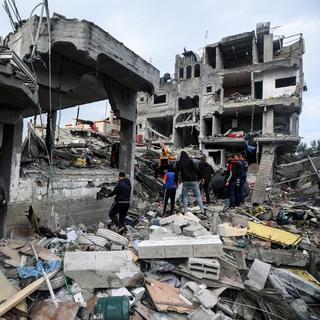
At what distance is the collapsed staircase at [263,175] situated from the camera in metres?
12.4

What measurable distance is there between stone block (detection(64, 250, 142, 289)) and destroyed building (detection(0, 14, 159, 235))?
8.09 ft

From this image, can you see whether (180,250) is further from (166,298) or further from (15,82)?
(15,82)

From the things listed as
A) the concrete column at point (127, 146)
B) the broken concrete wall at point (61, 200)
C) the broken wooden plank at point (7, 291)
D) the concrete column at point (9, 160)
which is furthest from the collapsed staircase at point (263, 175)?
the broken wooden plank at point (7, 291)

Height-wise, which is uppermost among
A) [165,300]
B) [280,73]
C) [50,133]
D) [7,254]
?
[280,73]

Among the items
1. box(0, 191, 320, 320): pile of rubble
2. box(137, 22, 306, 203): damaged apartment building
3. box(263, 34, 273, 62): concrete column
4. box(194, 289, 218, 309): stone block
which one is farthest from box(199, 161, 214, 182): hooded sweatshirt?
box(263, 34, 273, 62): concrete column

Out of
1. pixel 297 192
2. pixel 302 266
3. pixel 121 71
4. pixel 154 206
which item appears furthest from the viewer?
pixel 297 192

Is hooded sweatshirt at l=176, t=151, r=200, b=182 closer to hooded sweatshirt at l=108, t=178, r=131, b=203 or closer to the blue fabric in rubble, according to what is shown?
hooded sweatshirt at l=108, t=178, r=131, b=203

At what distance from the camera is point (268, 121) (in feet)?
84.8

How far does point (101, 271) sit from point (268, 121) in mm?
24191

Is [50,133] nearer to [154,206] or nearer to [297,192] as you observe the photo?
[154,206]

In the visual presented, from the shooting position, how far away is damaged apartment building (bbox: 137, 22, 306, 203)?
25.5 meters

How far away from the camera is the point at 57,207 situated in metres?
7.37

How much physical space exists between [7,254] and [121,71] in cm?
541

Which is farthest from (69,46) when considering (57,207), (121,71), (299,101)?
(299,101)
